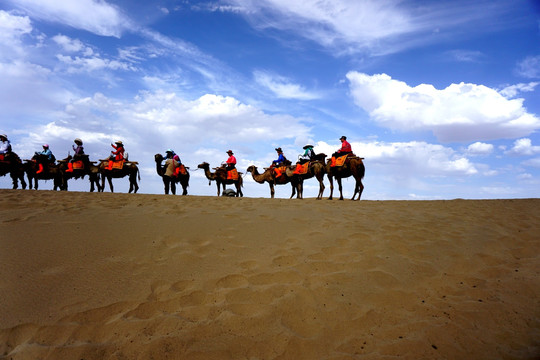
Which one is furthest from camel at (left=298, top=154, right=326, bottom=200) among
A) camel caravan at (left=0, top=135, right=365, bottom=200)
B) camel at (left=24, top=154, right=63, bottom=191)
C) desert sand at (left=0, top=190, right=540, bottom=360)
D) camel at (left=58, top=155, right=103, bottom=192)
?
camel at (left=24, top=154, right=63, bottom=191)

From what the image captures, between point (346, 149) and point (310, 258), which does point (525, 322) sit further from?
point (346, 149)

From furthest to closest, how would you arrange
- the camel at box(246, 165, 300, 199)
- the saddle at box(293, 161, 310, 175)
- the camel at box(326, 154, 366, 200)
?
the camel at box(246, 165, 300, 199) < the saddle at box(293, 161, 310, 175) < the camel at box(326, 154, 366, 200)

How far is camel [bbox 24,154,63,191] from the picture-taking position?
1714 cm

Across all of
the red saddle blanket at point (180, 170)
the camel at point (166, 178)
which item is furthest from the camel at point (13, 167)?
the red saddle blanket at point (180, 170)

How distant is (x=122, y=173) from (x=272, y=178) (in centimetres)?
893

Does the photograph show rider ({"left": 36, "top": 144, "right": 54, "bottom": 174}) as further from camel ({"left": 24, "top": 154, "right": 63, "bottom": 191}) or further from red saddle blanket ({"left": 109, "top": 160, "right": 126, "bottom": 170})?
red saddle blanket ({"left": 109, "top": 160, "right": 126, "bottom": 170})

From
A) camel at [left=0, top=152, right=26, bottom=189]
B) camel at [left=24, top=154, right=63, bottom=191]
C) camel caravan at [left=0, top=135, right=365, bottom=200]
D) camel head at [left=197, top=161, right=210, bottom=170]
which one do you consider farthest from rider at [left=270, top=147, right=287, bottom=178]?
camel at [left=0, top=152, right=26, bottom=189]

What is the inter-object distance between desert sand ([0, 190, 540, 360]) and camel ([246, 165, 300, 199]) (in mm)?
11419

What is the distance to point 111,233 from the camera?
545 cm

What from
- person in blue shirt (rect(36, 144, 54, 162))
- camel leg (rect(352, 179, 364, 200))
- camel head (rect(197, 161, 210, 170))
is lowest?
camel leg (rect(352, 179, 364, 200))

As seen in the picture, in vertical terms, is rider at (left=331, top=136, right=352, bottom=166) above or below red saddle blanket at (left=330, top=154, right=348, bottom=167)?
above

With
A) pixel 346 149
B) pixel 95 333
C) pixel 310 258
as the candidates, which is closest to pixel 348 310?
pixel 310 258

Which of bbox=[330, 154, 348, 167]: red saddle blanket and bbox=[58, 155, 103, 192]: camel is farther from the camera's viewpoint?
bbox=[58, 155, 103, 192]: camel

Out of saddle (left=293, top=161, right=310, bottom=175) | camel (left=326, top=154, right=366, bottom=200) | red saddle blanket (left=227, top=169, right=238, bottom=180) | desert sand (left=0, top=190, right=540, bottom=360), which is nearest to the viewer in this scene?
desert sand (left=0, top=190, right=540, bottom=360)
